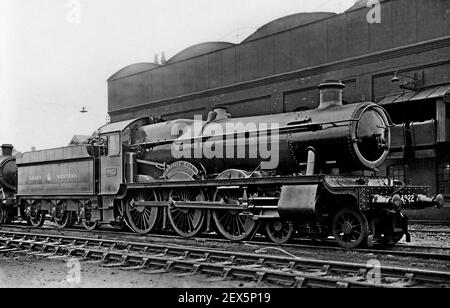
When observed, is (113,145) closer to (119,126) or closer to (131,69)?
(119,126)

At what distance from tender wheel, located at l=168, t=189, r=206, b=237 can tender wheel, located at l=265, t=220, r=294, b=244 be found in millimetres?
1945

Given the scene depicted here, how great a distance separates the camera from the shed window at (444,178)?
18547 millimetres

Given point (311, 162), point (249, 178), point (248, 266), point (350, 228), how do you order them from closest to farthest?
point (248, 266) → point (350, 228) → point (311, 162) → point (249, 178)

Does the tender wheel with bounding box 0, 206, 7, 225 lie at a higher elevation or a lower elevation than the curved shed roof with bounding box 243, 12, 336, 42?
lower

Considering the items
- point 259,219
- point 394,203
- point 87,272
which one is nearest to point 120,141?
point 259,219

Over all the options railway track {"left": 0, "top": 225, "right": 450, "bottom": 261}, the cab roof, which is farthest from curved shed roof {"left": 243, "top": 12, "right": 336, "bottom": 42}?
railway track {"left": 0, "top": 225, "right": 450, "bottom": 261}

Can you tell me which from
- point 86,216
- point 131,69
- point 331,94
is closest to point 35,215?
point 86,216

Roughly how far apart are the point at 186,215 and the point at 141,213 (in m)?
1.71

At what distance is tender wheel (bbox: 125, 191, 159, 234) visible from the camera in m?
13.4

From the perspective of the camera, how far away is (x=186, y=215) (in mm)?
12961

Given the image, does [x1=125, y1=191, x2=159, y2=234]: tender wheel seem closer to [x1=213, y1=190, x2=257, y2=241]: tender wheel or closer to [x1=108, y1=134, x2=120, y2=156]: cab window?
[x1=108, y1=134, x2=120, y2=156]: cab window

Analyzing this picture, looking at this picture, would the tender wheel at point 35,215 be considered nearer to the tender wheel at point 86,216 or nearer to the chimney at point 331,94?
the tender wheel at point 86,216

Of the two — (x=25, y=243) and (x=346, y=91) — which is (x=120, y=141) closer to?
(x=25, y=243)

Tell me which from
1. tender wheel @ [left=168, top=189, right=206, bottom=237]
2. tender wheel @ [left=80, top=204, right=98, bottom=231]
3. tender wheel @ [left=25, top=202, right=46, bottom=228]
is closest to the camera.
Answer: tender wheel @ [left=168, top=189, right=206, bottom=237]
